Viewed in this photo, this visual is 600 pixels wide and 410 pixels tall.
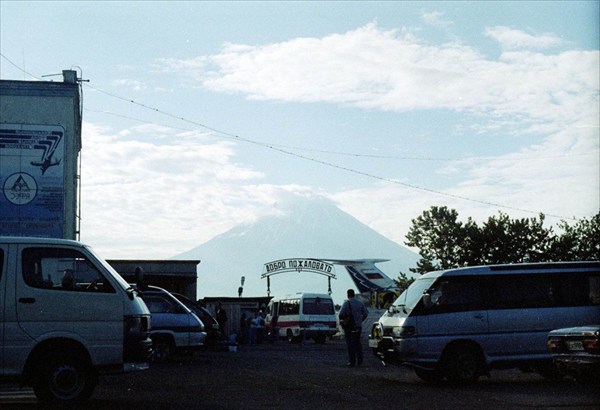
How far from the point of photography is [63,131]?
34.2 metres

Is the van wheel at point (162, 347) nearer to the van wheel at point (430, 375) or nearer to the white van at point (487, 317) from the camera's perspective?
the white van at point (487, 317)

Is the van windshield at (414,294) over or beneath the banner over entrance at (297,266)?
beneath

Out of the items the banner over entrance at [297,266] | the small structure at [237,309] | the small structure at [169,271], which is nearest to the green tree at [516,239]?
the banner over entrance at [297,266]

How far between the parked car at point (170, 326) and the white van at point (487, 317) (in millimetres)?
7983

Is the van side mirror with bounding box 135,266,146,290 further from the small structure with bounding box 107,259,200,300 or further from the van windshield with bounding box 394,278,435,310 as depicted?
the small structure with bounding box 107,259,200,300

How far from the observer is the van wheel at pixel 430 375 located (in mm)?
16750

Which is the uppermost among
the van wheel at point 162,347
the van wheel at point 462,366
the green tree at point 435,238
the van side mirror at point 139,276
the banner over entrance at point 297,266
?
the green tree at point 435,238

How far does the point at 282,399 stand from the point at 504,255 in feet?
245

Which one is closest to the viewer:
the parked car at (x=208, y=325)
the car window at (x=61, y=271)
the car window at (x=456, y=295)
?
the car window at (x=61, y=271)

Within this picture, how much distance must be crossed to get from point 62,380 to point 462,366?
6933 millimetres

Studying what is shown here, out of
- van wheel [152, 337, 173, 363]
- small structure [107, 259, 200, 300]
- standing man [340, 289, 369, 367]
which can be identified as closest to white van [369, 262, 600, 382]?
standing man [340, 289, 369, 367]

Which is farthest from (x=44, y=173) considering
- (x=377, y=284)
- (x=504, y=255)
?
(x=504, y=255)

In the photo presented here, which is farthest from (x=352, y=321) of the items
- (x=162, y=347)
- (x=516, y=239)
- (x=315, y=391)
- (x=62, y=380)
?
(x=516, y=239)

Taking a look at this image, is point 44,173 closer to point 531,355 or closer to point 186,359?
point 186,359
